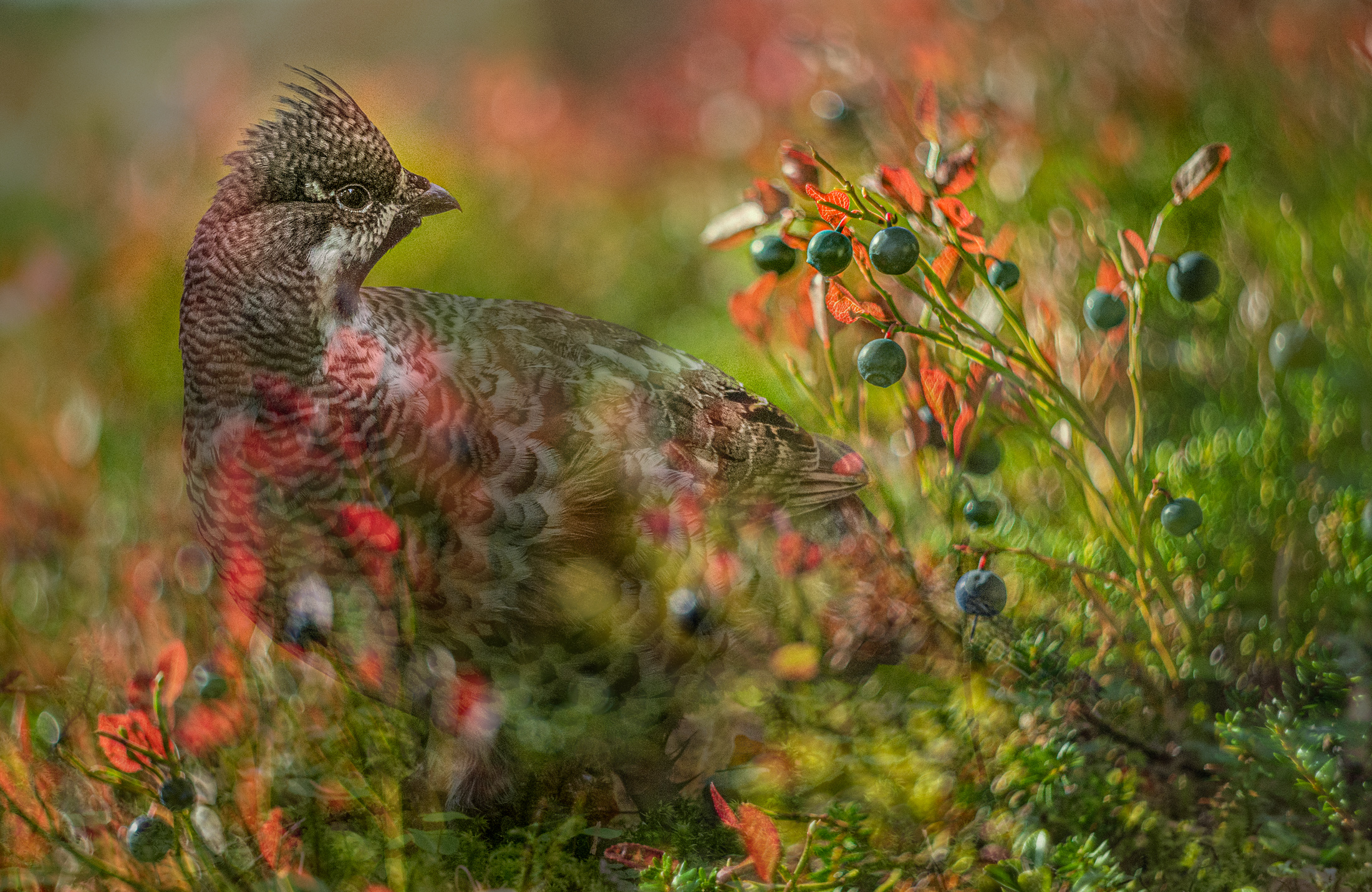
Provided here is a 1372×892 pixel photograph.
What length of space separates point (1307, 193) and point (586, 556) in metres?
2.20

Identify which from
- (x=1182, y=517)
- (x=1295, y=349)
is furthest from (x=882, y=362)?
(x=1295, y=349)

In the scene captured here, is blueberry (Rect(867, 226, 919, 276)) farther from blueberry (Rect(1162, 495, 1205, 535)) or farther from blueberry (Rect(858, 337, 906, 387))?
blueberry (Rect(1162, 495, 1205, 535))

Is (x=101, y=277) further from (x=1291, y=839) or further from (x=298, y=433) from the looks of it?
(x=1291, y=839)

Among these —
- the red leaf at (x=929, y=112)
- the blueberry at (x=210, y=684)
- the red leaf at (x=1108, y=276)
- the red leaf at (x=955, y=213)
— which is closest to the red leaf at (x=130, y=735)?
the blueberry at (x=210, y=684)

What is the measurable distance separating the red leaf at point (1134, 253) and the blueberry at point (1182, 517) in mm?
316

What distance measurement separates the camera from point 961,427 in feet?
4.41

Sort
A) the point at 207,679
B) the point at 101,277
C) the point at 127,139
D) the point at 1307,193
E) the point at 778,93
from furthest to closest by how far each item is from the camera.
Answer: the point at 127,139 → the point at 778,93 → the point at 101,277 → the point at 1307,193 → the point at 207,679

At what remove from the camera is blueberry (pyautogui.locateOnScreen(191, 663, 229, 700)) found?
152 cm

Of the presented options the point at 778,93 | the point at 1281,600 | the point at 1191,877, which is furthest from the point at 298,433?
the point at 778,93

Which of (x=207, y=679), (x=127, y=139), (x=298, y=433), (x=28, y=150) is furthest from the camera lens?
(x=28, y=150)

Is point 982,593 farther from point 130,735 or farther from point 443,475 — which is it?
point 130,735

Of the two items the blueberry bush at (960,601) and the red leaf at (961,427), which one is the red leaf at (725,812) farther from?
the red leaf at (961,427)

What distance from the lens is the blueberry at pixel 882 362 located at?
3.92ft

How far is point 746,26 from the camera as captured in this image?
15.9 feet
